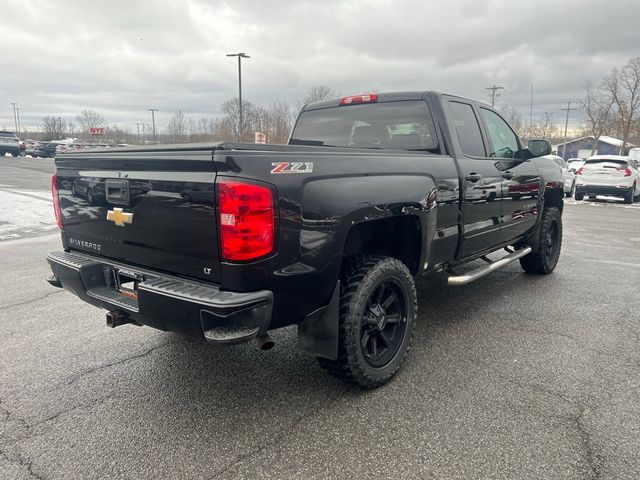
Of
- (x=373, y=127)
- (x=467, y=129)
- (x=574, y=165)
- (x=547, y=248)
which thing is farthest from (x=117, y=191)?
(x=574, y=165)

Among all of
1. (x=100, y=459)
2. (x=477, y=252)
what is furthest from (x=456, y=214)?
(x=100, y=459)

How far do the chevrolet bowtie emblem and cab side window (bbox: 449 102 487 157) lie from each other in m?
2.70

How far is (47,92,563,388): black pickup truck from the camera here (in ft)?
7.36

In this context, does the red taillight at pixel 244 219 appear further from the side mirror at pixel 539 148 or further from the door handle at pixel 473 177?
the side mirror at pixel 539 148

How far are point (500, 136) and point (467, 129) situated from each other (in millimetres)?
831

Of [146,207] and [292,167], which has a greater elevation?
[292,167]

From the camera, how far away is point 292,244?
2.36m

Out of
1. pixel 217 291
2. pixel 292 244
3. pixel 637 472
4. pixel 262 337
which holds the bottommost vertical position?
pixel 637 472

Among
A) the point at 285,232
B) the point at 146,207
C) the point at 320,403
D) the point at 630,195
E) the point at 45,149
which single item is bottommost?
the point at 320,403

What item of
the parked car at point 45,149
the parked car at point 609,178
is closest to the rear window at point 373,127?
the parked car at point 609,178

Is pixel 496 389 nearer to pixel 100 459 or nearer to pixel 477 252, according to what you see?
pixel 477 252

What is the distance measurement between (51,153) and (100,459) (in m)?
40.4

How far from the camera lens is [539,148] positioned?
4836 mm

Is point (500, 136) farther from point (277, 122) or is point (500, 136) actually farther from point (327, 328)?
point (277, 122)
